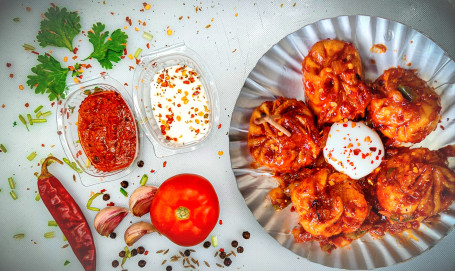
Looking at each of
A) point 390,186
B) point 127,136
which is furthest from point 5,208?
point 390,186

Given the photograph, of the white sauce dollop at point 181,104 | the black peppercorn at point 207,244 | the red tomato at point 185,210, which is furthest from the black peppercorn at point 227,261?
the white sauce dollop at point 181,104

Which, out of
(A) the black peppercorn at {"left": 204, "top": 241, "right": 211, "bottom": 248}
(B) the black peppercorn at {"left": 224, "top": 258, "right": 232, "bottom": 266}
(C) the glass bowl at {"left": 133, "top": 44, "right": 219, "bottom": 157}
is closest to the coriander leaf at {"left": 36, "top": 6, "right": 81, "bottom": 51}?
(C) the glass bowl at {"left": 133, "top": 44, "right": 219, "bottom": 157}

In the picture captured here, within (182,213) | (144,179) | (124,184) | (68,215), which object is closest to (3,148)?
(68,215)

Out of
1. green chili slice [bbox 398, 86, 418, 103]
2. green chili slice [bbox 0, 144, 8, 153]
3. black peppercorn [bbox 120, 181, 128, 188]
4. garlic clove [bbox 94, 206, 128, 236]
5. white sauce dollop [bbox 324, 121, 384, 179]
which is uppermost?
green chili slice [bbox 398, 86, 418, 103]

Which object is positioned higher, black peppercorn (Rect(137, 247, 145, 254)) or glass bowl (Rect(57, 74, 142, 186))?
glass bowl (Rect(57, 74, 142, 186))

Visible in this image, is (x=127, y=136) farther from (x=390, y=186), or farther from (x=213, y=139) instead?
(x=390, y=186)

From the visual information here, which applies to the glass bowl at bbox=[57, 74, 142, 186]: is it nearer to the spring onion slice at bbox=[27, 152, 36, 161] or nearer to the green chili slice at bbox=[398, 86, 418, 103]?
the spring onion slice at bbox=[27, 152, 36, 161]

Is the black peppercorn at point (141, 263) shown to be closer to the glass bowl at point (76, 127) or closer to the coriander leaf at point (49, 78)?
the glass bowl at point (76, 127)
